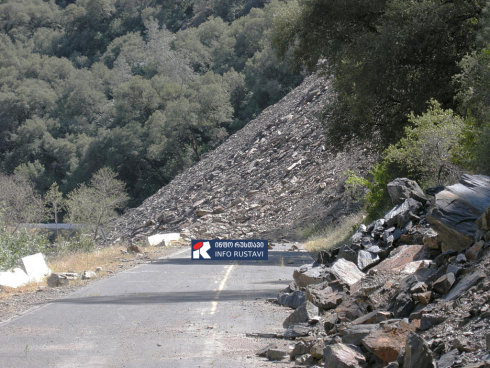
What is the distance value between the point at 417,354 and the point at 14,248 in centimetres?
1651

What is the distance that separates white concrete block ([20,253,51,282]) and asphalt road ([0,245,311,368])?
64.6 inches

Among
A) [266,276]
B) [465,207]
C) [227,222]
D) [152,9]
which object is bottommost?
[227,222]

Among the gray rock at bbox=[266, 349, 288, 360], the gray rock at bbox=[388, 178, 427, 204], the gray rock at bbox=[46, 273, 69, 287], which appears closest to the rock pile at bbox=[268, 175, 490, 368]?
the gray rock at bbox=[266, 349, 288, 360]

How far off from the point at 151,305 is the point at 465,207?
5.92 metres

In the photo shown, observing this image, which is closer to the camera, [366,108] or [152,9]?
[366,108]

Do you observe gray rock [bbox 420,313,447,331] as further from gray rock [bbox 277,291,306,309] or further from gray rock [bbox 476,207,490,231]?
gray rock [bbox 277,291,306,309]

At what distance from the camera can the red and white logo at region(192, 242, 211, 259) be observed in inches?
928

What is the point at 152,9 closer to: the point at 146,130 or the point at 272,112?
the point at 146,130

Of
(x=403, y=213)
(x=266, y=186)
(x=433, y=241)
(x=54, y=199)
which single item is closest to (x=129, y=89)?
(x=54, y=199)

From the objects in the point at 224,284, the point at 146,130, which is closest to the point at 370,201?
the point at 224,284

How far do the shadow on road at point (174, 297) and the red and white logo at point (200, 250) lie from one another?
992cm

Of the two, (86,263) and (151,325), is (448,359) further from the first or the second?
(86,263)

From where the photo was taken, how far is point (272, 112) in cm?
5347

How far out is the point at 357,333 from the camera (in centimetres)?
695
